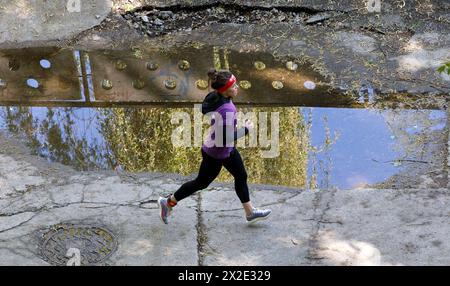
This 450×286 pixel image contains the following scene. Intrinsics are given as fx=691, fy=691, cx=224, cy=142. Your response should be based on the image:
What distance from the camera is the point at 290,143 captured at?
7.54m

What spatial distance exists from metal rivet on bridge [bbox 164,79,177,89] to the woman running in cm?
300

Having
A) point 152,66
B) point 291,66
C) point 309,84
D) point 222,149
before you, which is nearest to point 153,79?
point 152,66

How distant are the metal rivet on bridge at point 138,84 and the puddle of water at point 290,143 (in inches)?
24.3

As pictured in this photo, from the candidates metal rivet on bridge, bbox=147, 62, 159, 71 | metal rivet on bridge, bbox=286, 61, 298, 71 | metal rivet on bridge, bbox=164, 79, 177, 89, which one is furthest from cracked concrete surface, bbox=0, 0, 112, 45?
metal rivet on bridge, bbox=286, 61, 298, 71

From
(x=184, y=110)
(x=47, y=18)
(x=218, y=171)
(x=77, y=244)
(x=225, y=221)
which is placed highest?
(x=47, y=18)

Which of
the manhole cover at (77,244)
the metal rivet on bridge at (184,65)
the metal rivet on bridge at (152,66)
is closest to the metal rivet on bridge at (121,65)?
the metal rivet on bridge at (152,66)

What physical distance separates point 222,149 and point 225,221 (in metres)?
0.87

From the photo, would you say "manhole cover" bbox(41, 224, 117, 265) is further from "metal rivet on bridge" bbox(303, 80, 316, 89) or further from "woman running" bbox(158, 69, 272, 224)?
"metal rivet on bridge" bbox(303, 80, 316, 89)

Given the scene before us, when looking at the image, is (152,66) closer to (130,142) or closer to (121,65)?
(121,65)

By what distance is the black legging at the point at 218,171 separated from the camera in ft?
18.5

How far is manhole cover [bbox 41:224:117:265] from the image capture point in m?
5.64

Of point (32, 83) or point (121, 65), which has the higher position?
point (121, 65)

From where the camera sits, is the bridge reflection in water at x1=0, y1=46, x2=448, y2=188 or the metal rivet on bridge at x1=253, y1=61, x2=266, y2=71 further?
the metal rivet on bridge at x1=253, y1=61, x2=266, y2=71

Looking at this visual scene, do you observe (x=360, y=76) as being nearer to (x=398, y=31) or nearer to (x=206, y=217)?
(x=398, y=31)
